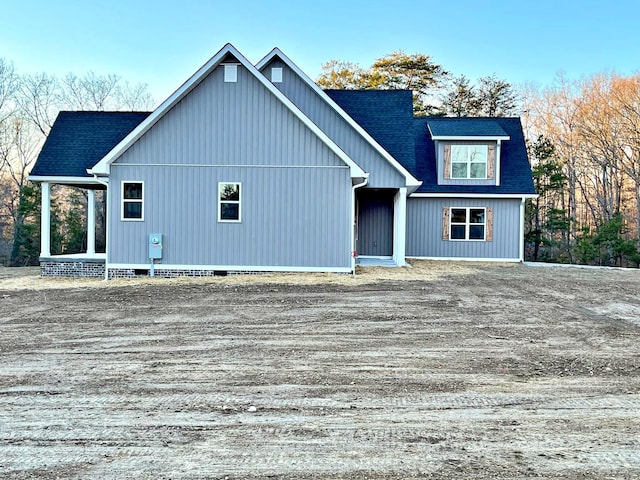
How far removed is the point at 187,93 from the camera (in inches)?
545

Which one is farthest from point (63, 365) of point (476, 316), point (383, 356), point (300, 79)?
point (300, 79)

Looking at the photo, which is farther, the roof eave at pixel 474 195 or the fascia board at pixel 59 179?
the roof eave at pixel 474 195

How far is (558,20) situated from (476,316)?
87.7 feet

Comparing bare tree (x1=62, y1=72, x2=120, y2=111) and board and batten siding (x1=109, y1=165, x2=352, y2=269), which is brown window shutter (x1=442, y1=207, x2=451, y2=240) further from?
bare tree (x1=62, y1=72, x2=120, y2=111)

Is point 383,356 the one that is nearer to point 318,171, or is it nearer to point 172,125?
point 318,171

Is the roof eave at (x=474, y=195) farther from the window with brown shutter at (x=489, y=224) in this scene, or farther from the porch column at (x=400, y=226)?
the porch column at (x=400, y=226)

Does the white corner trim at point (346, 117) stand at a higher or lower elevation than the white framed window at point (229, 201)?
higher

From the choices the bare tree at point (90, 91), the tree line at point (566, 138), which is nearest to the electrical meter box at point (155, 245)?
the tree line at point (566, 138)

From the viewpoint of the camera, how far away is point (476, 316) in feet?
28.5

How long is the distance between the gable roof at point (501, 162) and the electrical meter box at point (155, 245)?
33.0ft

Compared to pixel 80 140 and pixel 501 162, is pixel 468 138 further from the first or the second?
pixel 80 140

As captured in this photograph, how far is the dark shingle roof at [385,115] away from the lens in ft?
60.1

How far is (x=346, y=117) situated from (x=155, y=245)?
708cm

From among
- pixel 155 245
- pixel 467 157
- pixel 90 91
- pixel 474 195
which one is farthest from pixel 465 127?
pixel 90 91
